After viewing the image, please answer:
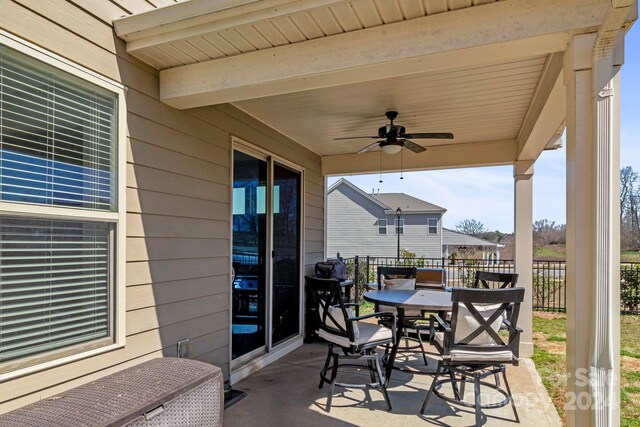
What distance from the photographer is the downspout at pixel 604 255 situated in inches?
68.5

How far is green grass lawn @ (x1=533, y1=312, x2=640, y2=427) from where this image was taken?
10.4 ft

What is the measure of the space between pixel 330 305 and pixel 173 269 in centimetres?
138

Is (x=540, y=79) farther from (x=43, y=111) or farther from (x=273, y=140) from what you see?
(x=43, y=111)

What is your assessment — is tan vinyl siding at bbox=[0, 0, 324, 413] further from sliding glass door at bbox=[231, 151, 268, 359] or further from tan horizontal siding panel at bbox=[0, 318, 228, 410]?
sliding glass door at bbox=[231, 151, 268, 359]

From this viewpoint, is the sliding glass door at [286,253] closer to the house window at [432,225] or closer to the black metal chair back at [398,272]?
the black metal chair back at [398,272]

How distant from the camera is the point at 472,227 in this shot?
23844 millimetres

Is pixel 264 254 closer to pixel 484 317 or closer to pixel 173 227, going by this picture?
pixel 173 227

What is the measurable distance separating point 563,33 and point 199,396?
2515mm

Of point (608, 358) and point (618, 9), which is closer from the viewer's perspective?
point (618, 9)

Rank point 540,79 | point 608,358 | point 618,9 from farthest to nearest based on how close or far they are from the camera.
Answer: point 540,79 → point 608,358 → point 618,9

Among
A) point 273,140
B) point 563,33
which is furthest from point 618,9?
point 273,140

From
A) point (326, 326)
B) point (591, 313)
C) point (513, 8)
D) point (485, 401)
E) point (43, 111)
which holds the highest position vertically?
point (513, 8)

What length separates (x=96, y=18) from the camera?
2.17 metres

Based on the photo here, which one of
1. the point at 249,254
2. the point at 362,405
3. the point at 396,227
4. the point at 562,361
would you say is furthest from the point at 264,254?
the point at 396,227
